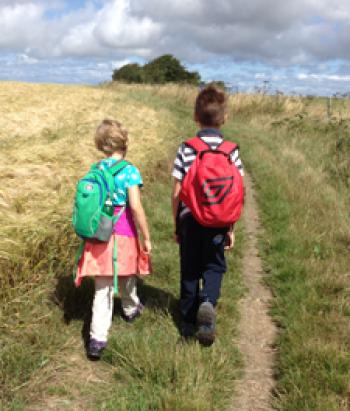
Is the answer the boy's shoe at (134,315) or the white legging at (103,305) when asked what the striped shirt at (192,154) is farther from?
the boy's shoe at (134,315)

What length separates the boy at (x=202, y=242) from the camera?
10.8 ft

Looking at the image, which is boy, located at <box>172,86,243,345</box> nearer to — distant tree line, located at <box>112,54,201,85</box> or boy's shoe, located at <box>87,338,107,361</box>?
boy's shoe, located at <box>87,338,107,361</box>

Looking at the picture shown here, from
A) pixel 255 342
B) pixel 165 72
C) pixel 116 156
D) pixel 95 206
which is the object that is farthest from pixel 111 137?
pixel 165 72

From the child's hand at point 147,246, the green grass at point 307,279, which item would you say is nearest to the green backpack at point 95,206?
the child's hand at point 147,246

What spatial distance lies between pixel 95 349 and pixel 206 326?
828mm

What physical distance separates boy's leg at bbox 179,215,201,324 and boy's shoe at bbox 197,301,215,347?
31 centimetres

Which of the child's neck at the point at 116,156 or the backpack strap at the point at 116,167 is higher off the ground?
the child's neck at the point at 116,156

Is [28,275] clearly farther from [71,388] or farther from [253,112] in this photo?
[253,112]

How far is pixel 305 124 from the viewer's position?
1725cm

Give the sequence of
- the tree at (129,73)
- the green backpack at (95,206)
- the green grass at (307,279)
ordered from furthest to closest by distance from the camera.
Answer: the tree at (129,73), the green backpack at (95,206), the green grass at (307,279)

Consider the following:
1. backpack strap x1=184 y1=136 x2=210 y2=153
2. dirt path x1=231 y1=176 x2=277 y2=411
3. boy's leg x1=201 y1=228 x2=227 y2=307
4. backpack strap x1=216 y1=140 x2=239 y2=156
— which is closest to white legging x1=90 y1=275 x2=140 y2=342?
boy's leg x1=201 y1=228 x2=227 y2=307

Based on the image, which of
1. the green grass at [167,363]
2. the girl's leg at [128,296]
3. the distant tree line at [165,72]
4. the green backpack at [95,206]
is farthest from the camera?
the distant tree line at [165,72]

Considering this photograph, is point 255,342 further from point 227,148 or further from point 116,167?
point 116,167

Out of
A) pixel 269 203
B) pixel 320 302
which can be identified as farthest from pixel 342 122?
pixel 320 302
